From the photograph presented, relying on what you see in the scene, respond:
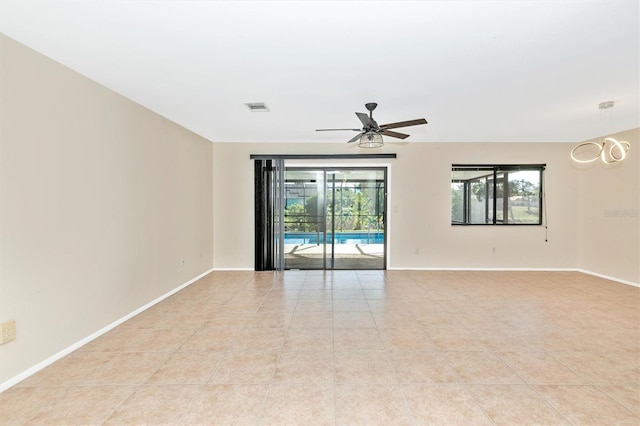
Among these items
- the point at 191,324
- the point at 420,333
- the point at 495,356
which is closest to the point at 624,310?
the point at 495,356

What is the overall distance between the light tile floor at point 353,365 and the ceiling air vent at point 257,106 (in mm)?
2561

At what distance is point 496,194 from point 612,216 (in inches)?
70.6

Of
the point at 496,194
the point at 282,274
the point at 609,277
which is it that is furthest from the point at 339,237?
the point at 609,277

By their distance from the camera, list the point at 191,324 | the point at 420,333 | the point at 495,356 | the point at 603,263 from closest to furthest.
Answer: the point at 495,356
the point at 420,333
the point at 191,324
the point at 603,263

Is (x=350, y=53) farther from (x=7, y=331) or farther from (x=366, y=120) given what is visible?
(x=7, y=331)

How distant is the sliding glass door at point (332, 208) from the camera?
6.09 m

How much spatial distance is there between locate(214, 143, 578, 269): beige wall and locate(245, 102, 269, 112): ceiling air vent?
1.93 metres

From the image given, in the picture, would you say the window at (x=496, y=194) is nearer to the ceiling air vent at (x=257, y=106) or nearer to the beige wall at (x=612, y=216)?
the beige wall at (x=612, y=216)

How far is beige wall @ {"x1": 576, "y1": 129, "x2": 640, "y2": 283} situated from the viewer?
488cm

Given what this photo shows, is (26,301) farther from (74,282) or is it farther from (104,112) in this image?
(104,112)

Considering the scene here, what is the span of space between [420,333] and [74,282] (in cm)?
333

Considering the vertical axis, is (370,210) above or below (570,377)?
above

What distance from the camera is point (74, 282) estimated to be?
8.98 feet

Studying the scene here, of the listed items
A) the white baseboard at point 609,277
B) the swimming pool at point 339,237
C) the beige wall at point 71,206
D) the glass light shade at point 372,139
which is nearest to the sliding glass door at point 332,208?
the swimming pool at point 339,237
